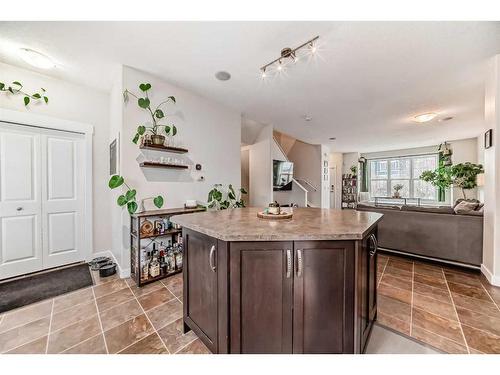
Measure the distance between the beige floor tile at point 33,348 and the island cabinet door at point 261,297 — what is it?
1452 millimetres

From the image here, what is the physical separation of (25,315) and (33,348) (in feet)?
1.96

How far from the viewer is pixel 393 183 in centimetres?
845

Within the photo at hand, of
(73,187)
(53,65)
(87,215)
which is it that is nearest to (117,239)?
(87,215)

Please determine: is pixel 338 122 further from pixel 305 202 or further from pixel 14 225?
pixel 14 225

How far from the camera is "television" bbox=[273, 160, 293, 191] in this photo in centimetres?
551

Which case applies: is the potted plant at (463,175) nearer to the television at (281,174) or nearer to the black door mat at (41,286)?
the television at (281,174)

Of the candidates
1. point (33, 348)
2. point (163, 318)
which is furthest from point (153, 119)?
point (33, 348)

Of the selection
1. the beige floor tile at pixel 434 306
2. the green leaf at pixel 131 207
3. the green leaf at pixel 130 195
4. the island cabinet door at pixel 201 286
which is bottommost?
the beige floor tile at pixel 434 306

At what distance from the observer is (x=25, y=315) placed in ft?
6.08

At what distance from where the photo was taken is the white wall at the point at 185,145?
2631 millimetres

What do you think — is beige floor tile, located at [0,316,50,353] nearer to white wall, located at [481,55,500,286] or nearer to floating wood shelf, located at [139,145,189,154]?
floating wood shelf, located at [139,145,189,154]

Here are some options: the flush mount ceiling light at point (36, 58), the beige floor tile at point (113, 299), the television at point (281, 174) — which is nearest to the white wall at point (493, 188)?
the television at point (281, 174)

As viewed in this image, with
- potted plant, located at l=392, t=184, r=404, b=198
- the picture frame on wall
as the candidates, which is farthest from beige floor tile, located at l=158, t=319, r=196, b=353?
potted plant, located at l=392, t=184, r=404, b=198
